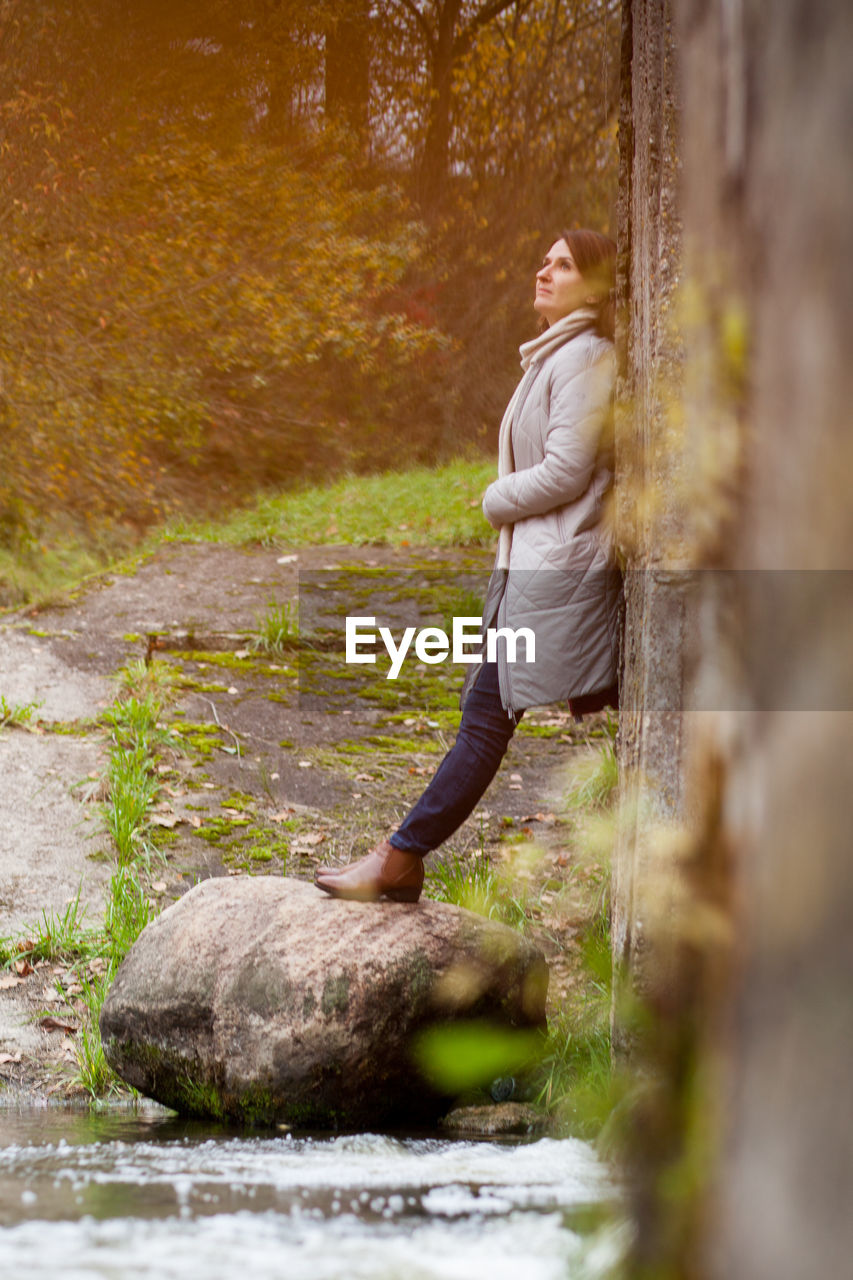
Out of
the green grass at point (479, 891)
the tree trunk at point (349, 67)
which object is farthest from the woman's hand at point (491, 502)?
the tree trunk at point (349, 67)

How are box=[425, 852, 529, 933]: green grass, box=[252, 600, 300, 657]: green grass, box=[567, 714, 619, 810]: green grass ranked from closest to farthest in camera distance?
box=[425, 852, 529, 933]: green grass < box=[567, 714, 619, 810]: green grass < box=[252, 600, 300, 657]: green grass

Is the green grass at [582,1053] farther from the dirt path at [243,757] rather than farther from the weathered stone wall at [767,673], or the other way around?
the weathered stone wall at [767,673]

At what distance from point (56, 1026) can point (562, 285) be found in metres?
3.29

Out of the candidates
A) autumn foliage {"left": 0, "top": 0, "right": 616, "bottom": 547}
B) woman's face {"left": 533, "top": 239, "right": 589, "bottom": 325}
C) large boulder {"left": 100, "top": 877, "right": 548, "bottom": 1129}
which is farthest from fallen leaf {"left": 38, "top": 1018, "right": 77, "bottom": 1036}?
autumn foliage {"left": 0, "top": 0, "right": 616, "bottom": 547}

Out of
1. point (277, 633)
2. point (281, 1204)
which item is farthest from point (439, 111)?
point (281, 1204)

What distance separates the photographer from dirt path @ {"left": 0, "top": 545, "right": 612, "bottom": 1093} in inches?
208

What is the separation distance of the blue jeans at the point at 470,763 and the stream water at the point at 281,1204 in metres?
0.97

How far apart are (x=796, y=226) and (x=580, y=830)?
5.05 metres

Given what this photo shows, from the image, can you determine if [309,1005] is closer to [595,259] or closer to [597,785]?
[595,259]

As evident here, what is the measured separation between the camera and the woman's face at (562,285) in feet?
12.6

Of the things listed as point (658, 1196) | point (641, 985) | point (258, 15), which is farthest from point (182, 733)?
point (258, 15)

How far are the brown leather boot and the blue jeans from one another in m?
0.20

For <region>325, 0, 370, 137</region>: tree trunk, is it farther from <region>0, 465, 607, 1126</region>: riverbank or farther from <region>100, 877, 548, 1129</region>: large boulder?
<region>100, 877, 548, 1129</region>: large boulder

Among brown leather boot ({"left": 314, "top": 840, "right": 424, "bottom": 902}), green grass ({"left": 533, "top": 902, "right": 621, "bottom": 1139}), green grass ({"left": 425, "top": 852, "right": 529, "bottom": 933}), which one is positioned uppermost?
brown leather boot ({"left": 314, "top": 840, "right": 424, "bottom": 902})
